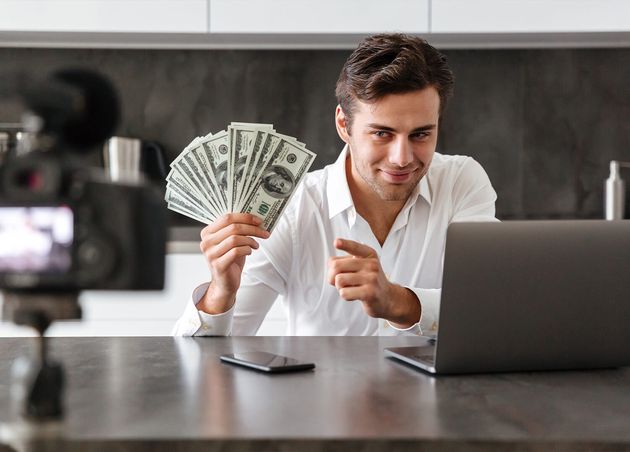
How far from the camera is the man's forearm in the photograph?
1714 mm

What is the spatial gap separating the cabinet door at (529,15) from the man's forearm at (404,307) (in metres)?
1.82

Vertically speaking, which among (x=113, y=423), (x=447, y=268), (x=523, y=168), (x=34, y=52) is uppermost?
(x=34, y=52)

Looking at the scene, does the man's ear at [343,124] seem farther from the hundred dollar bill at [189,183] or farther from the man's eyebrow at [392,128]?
the hundred dollar bill at [189,183]

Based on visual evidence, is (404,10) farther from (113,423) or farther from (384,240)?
(113,423)

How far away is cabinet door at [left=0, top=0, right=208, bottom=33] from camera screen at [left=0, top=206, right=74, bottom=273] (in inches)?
104

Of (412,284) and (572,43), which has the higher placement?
(572,43)

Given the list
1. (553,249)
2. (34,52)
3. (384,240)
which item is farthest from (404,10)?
(553,249)

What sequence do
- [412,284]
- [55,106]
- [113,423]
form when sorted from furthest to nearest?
[412,284]
[113,423]
[55,106]

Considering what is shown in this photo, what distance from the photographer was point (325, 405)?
3.56 feet

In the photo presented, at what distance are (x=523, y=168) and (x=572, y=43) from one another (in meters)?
0.57

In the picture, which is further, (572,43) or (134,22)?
(572,43)

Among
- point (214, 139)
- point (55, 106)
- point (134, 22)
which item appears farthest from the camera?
point (134, 22)

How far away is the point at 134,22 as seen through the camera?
3.29 m

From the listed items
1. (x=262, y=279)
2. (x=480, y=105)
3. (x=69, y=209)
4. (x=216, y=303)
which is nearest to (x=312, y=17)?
(x=480, y=105)
